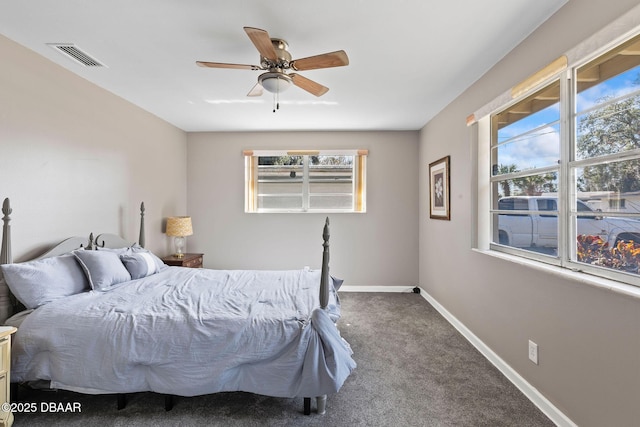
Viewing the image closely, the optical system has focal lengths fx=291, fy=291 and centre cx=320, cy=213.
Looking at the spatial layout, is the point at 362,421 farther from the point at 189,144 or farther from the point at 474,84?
the point at 189,144

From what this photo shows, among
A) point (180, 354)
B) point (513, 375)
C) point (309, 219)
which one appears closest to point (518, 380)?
point (513, 375)

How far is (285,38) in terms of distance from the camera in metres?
2.11

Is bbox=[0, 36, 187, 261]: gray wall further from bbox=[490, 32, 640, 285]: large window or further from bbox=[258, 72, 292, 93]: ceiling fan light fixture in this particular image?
bbox=[490, 32, 640, 285]: large window

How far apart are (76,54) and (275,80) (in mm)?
1643

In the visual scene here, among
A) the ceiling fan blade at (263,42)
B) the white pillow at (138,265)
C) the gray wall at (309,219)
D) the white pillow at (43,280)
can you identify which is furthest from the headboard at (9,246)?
the ceiling fan blade at (263,42)

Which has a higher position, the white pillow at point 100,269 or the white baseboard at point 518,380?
the white pillow at point 100,269

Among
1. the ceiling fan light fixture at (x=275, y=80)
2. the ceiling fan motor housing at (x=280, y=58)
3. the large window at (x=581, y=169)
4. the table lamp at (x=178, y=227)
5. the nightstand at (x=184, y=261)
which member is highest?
the ceiling fan motor housing at (x=280, y=58)

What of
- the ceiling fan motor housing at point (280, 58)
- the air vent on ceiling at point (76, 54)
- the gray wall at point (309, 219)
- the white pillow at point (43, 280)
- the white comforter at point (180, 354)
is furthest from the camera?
the gray wall at point (309, 219)

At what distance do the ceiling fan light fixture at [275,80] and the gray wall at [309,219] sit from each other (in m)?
2.36

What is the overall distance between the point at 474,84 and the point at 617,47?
134 centimetres

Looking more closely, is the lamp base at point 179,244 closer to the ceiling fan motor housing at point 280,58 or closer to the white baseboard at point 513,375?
the ceiling fan motor housing at point 280,58

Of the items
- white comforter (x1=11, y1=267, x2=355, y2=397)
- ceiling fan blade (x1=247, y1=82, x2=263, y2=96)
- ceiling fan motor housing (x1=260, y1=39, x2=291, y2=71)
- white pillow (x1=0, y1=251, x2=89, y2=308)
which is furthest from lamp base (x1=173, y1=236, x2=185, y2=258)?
ceiling fan motor housing (x1=260, y1=39, x2=291, y2=71)

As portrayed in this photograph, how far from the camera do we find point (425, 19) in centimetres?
190

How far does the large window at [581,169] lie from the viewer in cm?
148
